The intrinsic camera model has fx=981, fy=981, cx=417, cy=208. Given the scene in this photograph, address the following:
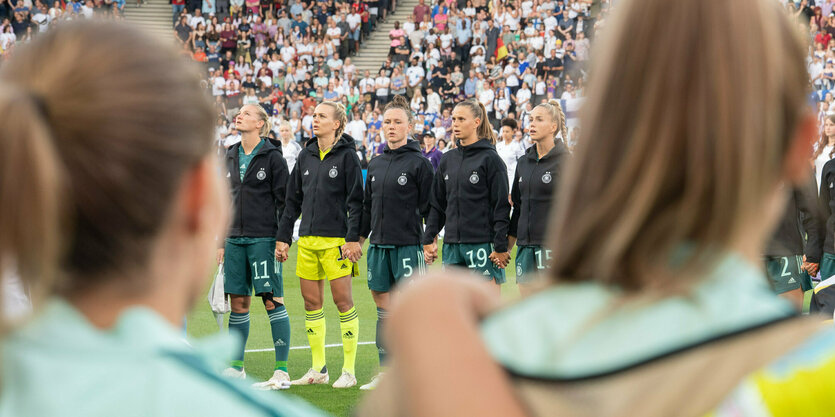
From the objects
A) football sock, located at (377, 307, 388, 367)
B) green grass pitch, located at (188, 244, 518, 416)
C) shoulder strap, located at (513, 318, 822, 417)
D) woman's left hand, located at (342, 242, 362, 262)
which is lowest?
green grass pitch, located at (188, 244, 518, 416)

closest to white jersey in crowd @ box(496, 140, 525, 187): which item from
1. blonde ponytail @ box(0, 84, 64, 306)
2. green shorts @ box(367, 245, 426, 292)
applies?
green shorts @ box(367, 245, 426, 292)

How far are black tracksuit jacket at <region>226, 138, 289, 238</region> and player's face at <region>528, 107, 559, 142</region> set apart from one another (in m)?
2.21

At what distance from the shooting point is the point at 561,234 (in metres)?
1.07

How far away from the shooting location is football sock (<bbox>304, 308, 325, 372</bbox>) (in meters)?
8.01

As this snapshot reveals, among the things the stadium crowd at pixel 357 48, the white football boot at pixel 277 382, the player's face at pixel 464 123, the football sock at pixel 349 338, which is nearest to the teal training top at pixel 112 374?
the white football boot at pixel 277 382

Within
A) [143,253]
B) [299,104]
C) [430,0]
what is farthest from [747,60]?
[430,0]

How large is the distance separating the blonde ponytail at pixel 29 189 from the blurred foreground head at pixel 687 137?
1.94 feet

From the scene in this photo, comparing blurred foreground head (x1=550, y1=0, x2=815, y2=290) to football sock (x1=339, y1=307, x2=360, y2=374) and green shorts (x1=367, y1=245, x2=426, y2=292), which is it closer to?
football sock (x1=339, y1=307, x2=360, y2=374)

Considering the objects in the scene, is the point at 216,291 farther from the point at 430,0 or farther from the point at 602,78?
the point at 430,0

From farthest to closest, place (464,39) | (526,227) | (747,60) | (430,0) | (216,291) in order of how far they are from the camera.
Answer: (430,0) < (464,39) < (526,227) < (216,291) < (747,60)

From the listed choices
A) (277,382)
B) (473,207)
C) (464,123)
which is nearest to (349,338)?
(277,382)

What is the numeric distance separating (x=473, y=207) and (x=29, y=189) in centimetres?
767

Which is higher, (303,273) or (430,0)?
(430,0)

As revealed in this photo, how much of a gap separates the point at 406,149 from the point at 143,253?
7.53 metres
